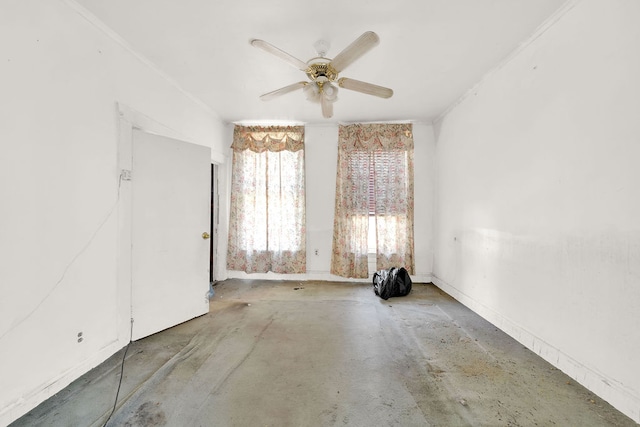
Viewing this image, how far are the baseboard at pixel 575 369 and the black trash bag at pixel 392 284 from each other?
977mm

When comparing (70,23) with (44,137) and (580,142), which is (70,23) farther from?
(580,142)

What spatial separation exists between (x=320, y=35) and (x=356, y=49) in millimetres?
569

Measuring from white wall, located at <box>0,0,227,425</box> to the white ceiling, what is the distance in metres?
0.40

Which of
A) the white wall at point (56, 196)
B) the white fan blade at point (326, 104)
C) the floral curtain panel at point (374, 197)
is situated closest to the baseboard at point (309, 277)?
the floral curtain panel at point (374, 197)

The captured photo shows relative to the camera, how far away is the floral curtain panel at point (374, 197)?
4.39 metres

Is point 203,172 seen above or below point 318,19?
below

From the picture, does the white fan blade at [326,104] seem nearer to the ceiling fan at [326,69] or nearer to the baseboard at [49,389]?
the ceiling fan at [326,69]

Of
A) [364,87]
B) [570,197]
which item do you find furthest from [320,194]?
[570,197]

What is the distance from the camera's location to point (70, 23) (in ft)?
6.21

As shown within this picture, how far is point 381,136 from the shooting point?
14.5ft

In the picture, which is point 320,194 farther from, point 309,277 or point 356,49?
point 356,49

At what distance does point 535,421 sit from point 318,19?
2878 mm

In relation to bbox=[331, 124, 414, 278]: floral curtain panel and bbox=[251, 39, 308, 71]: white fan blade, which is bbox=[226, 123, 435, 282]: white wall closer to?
bbox=[331, 124, 414, 278]: floral curtain panel

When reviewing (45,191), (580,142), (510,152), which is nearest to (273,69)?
(45,191)
